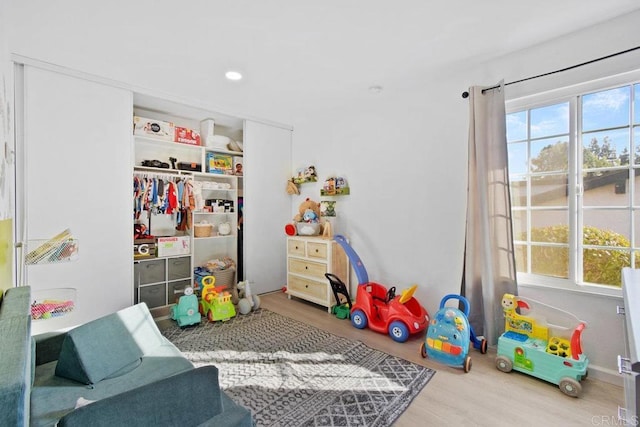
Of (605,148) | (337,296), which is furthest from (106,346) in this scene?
(605,148)

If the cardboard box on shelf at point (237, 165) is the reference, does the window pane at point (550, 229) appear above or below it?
below

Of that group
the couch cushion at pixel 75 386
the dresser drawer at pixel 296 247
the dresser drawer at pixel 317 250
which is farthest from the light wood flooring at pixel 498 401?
the dresser drawer at pixel 296 247

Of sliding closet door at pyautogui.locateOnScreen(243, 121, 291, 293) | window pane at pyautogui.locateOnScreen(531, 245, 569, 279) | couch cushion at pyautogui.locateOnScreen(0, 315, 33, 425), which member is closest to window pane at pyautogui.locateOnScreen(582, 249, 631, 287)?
window pane at pyautogui.locateOnScreen(531, 245, 569, 279)

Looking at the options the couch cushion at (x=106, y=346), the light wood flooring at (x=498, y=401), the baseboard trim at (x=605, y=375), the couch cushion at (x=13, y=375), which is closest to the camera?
the couch cushion at (x=13, y=375)

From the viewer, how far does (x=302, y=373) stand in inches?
82.8

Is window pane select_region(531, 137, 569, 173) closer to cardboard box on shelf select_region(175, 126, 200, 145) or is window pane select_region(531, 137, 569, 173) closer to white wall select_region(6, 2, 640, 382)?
white wall select_region(6, 2, 640, 382)

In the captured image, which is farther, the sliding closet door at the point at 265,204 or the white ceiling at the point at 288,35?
the sliding closet door at the point at 265,204

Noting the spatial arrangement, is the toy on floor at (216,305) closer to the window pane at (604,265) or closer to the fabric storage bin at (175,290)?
the fabric storage bin at (175,290)

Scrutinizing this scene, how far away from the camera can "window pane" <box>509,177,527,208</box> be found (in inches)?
95.1

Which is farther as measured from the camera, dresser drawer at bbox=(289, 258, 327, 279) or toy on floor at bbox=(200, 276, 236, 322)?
dresser drawer at bbox=(289, 258, 327, 279)

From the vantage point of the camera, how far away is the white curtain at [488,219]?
91.2 inches

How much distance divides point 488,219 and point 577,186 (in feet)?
2.04

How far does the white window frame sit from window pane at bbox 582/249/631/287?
0.05 m

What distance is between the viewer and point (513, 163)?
248 cm
